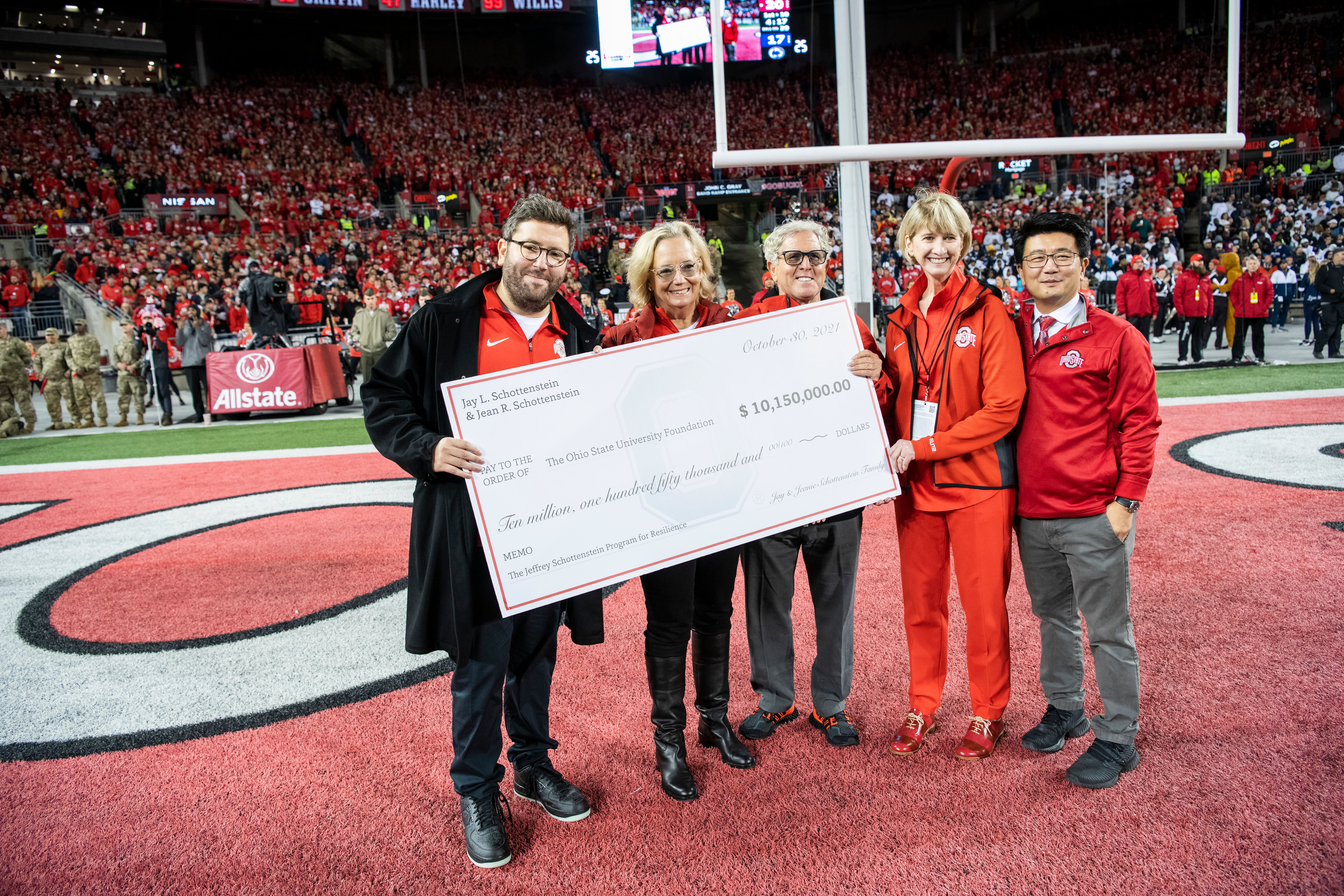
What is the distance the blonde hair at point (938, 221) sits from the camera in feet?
8.66

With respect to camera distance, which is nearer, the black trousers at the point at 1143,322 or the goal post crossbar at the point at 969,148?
the goal post crossbar at the point at 969,148

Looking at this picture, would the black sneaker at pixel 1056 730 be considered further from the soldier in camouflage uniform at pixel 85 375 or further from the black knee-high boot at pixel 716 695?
the soldier in camouflage uniform at pixel 85 375

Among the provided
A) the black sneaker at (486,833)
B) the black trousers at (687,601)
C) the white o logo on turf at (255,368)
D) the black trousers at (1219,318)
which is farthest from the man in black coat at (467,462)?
the black trousers at (1219,318)

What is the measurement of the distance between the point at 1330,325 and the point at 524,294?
15001 mm

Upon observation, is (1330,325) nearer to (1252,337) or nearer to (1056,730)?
(1252,337)

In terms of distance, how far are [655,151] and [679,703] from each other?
3132 centimetres

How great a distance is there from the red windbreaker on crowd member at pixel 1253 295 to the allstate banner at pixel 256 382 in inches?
590

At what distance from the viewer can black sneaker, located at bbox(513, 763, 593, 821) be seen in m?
2.54

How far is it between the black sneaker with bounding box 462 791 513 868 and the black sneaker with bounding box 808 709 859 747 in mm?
1214

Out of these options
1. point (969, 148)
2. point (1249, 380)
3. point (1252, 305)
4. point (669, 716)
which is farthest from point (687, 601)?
point (1252, 305)

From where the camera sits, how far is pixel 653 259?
2.65 m

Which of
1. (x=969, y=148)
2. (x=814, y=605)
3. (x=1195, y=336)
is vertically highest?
(x=969, y=148)

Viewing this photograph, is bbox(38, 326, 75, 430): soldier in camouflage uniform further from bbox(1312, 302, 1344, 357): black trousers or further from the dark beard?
bbox(1312, 302, 1344, 357): black trousers

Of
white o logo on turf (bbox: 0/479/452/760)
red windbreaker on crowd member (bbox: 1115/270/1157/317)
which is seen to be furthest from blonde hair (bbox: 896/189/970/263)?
red windbreaker on crowd member (bbox: 1115/270/1157/317)
